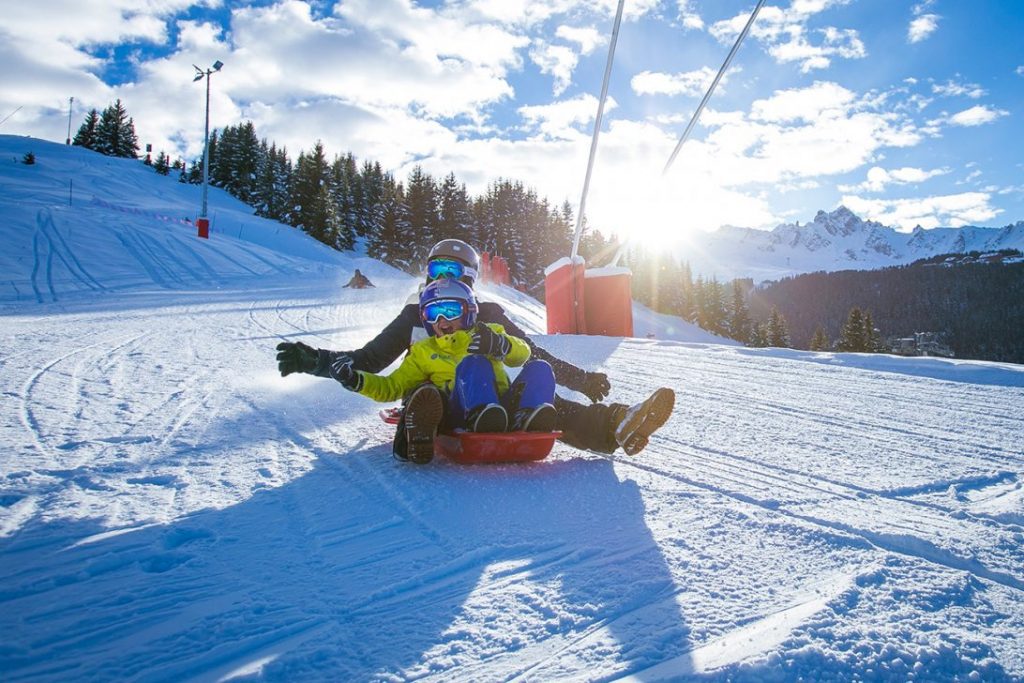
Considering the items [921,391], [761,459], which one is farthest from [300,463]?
[921,391]

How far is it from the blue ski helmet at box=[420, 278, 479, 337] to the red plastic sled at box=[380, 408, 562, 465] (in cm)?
72

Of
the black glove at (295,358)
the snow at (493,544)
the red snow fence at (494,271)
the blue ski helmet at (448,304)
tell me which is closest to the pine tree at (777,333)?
the red snow fence at (494,271)

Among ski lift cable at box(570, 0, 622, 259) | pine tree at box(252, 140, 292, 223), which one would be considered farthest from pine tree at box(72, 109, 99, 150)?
ski lift cable at box(570, 0, 622, 259)

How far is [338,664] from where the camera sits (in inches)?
52.1

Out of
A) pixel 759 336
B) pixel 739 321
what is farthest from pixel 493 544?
pixel 739 321

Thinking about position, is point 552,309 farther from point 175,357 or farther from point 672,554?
point 672,554

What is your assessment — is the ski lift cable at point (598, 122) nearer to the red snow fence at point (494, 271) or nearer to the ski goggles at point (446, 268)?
the ski goggles at point (446, 268)

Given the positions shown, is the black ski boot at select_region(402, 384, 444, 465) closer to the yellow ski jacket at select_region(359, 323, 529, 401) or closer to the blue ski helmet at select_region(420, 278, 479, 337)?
the yellow ski jacket at select_region(359, 323, 529, 401)

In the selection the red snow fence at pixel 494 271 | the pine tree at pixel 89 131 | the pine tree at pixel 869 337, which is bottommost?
the pine tree at pixel 869 337

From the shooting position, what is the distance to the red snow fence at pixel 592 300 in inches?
495

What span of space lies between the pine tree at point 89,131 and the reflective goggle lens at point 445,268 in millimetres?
72490

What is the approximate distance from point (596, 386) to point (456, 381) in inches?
33.8

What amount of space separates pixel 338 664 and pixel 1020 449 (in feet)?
13.0

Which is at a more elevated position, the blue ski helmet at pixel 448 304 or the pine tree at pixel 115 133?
the pine tree at pixel 115 133
